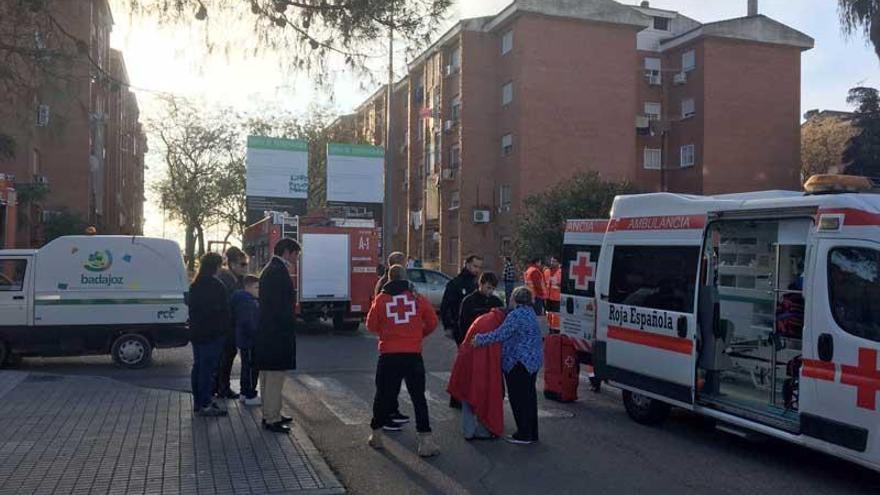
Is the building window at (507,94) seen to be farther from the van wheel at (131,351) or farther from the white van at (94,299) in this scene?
the van wheel at (131,351)

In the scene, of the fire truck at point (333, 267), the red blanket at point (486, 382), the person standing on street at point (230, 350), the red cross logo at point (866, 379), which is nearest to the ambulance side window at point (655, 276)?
the red blanket at point (486, 382)

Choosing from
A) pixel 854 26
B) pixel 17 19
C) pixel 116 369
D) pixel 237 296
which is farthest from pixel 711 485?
pixel 854 26

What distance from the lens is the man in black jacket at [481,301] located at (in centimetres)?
863

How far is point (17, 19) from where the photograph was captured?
25.6 ft

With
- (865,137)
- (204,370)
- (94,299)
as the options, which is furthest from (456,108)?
(204,370)

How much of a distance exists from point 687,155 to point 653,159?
2.04 m

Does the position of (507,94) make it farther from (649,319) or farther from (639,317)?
(649,319)

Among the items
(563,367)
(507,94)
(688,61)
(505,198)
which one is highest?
(688,61)

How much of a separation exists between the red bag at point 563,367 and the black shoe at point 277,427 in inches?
144

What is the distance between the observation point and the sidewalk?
19.2ft

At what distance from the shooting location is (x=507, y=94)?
124 feet

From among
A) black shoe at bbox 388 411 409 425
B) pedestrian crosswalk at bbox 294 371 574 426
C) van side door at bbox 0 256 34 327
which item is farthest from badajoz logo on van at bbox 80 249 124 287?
black shoe at bbox 388 411 409 425

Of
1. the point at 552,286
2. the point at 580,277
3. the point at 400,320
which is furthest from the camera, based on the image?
the point at 552,286

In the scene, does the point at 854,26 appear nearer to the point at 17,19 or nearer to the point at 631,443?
the point at 631,443
